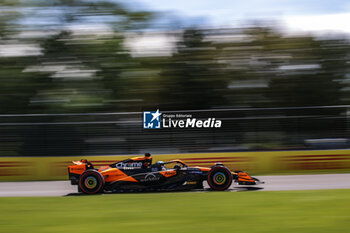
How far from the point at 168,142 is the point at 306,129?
194 inches

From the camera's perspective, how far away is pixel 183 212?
8.24m

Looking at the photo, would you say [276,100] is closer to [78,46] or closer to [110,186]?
[78,46]

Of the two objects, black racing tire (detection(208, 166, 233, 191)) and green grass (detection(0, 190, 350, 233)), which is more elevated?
black racing tire (detection(208, 166, 233, 191))

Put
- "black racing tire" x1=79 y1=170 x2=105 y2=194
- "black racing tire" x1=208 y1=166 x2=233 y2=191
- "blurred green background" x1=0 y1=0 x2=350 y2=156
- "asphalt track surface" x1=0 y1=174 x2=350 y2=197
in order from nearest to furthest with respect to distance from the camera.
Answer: "black racing tire" x1=208 y1=166 x2=233 y2=191
"black racing tire" x1=79 y1=170 x2=105 y2=194
"asphalt track surface" x1=0 y1=174 x2=350 y2=197
"blurred green background" x1=0 y1=0 x2=350 y2=156

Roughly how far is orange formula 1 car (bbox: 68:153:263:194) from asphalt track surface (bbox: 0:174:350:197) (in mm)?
494

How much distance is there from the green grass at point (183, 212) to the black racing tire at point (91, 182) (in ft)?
1.59

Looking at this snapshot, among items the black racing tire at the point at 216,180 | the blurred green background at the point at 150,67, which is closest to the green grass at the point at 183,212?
the black racing tire at the point at 216,180

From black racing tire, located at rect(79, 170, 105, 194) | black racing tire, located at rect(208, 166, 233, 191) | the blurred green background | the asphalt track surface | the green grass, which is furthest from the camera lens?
the blurred green background

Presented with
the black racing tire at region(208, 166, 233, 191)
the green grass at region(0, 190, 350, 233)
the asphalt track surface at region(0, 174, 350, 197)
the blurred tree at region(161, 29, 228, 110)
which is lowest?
the green grass at region(0, 190, 350, 233)

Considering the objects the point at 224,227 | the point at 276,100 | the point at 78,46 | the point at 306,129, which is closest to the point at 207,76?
the point at 276,100

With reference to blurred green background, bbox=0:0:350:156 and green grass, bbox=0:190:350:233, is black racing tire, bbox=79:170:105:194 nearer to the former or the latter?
green grass, bbox=0:190:350:233

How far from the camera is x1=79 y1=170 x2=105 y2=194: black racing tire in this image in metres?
11.3

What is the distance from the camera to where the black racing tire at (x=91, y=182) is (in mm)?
11320

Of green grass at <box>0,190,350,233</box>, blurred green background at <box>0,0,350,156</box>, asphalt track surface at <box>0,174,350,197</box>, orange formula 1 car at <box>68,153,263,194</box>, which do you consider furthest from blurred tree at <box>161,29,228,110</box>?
green grass at <box>0,190,350,233</box>
